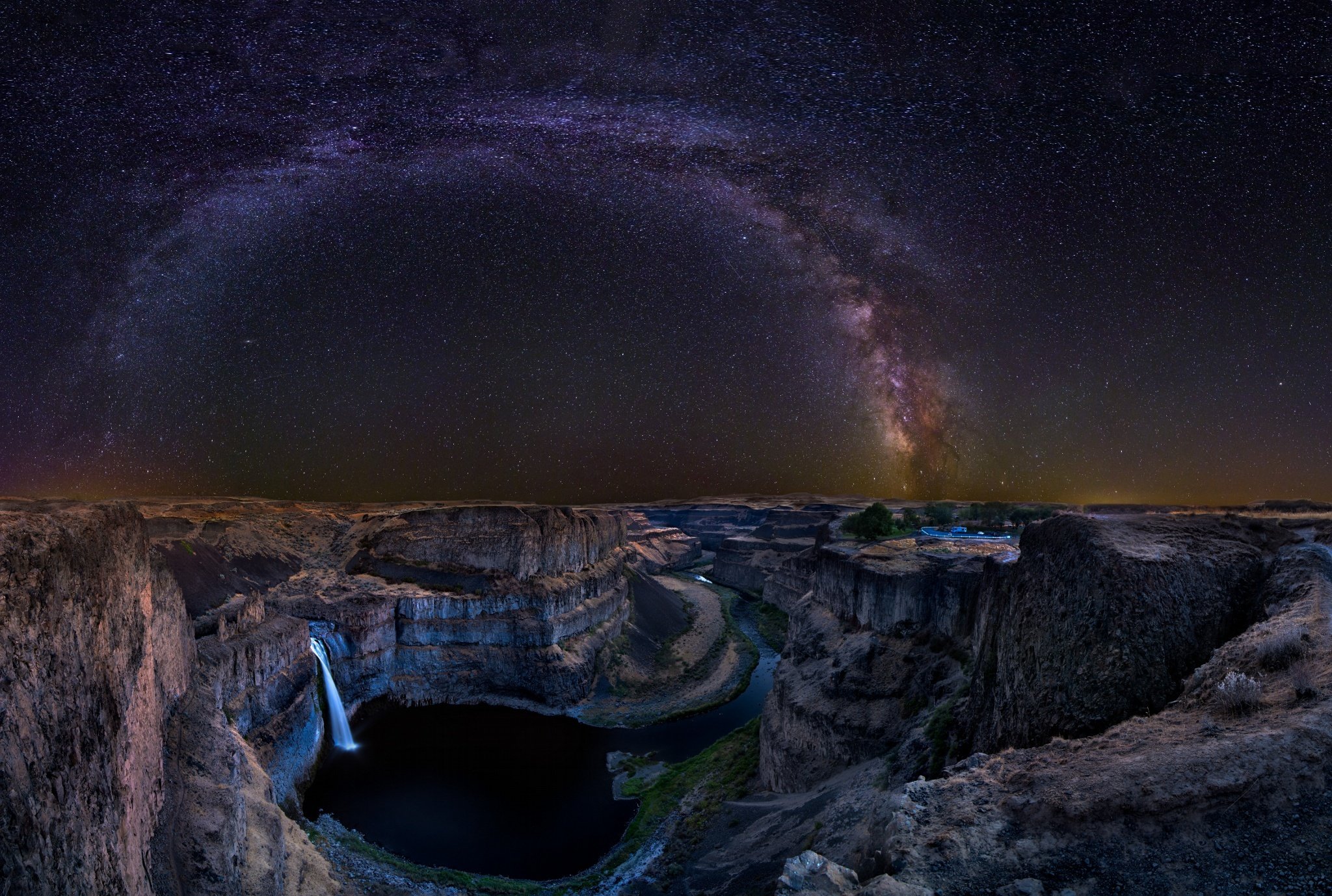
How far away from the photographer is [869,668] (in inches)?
1201

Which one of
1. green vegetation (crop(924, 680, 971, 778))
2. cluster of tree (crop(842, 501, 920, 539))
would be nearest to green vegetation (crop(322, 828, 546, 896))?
green vegetation (crop(924, 680, 971, 778))

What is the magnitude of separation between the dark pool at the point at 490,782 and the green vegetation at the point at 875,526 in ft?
73.2

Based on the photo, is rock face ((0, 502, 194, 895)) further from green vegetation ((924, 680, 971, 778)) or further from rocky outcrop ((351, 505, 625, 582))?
rocky outcrop ((351, 505, 625, 582))

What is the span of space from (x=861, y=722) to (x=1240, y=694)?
18.9m

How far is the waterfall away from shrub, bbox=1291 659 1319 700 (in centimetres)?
4313

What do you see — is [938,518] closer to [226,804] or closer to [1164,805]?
[1164,805]

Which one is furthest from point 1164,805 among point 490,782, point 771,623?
point 771,623

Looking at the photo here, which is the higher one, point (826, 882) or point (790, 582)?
point (826, 882)

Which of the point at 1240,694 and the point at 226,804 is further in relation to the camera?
the point at 226,804

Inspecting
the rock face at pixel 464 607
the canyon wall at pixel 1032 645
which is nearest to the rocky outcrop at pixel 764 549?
the rock face at pixel 464 607

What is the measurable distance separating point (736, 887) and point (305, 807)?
2263 centimetres

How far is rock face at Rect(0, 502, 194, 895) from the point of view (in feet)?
28.0

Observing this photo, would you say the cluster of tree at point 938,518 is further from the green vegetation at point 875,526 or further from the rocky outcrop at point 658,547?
the rocky outcrop at point 658,547

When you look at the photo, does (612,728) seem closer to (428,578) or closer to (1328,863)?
(428,578)
